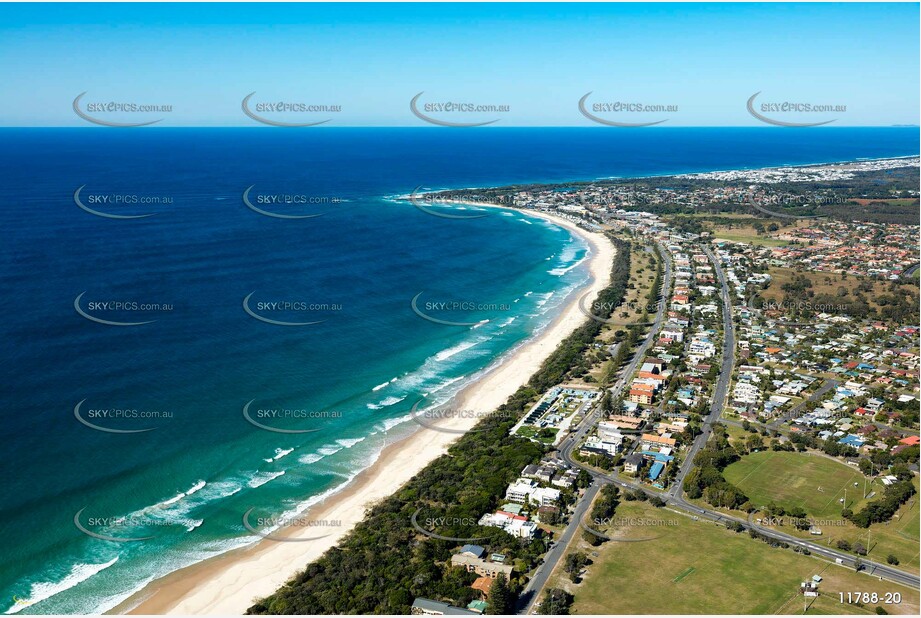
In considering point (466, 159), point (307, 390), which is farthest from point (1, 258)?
point (466, 159)

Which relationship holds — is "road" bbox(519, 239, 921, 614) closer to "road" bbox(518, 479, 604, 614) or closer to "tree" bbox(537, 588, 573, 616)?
"road" bbox(518, 479, 604, 614)

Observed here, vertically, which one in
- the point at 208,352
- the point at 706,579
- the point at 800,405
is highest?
the point at 208,352

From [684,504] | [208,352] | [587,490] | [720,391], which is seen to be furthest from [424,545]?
[208,352]

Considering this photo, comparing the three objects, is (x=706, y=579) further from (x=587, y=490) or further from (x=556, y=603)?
(x=587, y=490)

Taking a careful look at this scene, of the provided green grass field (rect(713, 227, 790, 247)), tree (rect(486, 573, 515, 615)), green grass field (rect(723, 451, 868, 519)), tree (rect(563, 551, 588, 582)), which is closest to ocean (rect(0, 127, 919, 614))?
tree (rect(486, 573, 515, 615))

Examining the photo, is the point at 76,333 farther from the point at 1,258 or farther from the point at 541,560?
the point at 541,560

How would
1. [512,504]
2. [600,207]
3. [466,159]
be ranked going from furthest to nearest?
[466,159]
[600,207]
[512,504]
